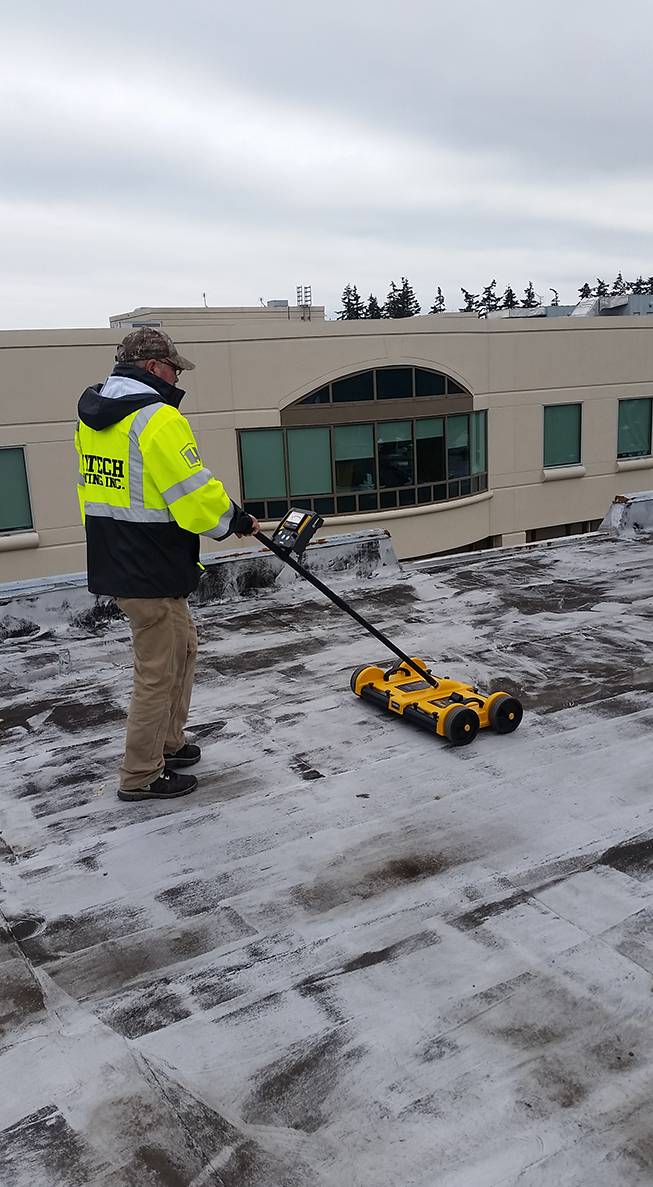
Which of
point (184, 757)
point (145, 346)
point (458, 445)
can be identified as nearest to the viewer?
point (145, 346)

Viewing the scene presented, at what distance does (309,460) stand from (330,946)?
14025 mm

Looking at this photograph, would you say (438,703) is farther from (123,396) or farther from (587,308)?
(587,308)

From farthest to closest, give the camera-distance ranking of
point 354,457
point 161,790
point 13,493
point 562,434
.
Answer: point 562,434 < point 354,457 < point 13,493 < point 161,790

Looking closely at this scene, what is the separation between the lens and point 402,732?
4.38 m

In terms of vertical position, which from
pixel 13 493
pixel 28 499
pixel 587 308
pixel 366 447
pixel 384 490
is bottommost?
pixel 384 490

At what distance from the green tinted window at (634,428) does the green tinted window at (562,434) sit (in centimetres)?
118

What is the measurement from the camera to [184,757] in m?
4.05

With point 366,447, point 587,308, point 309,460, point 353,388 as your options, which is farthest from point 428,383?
point 587,308

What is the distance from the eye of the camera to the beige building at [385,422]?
14.2m

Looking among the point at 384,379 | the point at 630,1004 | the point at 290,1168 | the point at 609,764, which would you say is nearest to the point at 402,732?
the point at 609,764

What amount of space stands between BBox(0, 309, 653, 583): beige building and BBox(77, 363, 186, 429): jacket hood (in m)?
10.9

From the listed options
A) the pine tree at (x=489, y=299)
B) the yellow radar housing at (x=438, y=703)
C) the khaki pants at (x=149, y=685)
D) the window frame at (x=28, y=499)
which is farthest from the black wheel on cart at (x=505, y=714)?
the pine tree at (x=489, y=299)

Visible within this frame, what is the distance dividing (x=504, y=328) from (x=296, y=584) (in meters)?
12.8

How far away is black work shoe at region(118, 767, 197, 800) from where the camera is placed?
3.77 m
